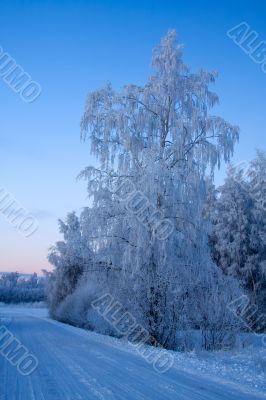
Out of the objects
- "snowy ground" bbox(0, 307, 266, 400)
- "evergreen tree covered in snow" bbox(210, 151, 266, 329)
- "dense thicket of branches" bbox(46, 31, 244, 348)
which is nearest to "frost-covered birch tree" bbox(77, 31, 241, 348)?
"dense thicket of branches" bbox(46, 31, 244, 348)

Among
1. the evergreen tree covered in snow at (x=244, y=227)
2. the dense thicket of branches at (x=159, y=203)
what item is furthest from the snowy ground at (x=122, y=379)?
the evergreen tree covered in snow at (x=244, y=227)

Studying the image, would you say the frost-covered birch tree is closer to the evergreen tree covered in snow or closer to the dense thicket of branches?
the dense thicket of branches

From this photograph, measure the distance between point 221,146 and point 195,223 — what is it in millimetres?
3121

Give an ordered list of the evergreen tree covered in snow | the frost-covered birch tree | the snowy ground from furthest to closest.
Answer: the evergreen tree covered in snow < the frost-covered birch tree < the snowy ground

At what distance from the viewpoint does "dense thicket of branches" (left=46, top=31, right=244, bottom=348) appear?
15.3 m

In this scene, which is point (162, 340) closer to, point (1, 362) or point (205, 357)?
point (205, 357)

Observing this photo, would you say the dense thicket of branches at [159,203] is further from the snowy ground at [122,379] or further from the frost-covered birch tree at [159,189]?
the snowy ground at [122,379]

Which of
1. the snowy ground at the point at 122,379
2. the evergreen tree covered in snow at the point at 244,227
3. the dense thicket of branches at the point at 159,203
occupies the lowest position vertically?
the snowy ground at the point at 122,379

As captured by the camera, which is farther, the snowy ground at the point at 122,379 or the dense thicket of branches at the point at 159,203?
the dense thicket of branches at the point at 159,203

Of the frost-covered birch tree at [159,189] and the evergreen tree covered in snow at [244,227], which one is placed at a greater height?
the evergreen tree covered in snow at [244,227]

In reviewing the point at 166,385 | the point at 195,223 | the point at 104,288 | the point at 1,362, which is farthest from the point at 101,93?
the point at 166,385

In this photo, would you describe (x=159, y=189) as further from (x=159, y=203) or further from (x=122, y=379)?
(x=122, y=379)

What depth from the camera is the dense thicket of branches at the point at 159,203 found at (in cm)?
1533

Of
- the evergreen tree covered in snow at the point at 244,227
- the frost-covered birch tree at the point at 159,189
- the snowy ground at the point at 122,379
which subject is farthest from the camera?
the evergreen tree covered in snow at the point at 244,227
